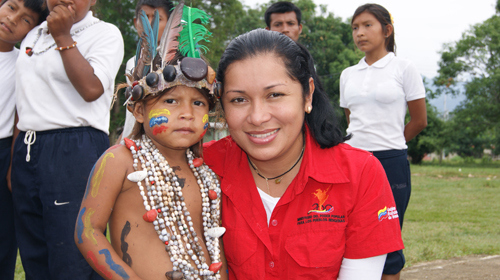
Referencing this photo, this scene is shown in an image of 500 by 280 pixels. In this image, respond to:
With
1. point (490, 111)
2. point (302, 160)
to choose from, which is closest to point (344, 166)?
point (302, 160)

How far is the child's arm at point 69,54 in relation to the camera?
2.64 meters

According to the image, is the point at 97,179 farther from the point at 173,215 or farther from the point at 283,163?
the point at 283,163

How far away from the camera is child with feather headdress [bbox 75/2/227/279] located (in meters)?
2.09

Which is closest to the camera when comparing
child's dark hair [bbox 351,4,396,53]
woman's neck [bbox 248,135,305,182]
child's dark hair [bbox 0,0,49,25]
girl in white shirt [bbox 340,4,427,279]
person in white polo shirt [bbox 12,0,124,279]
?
woman's neck [bbox 248,135,305,182]

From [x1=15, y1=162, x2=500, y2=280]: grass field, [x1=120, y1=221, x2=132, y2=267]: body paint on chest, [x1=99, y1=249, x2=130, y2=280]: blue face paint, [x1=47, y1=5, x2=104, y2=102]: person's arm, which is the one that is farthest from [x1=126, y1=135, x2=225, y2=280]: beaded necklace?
[x1=15, y1=162, x2=500, y2=280]: grass field

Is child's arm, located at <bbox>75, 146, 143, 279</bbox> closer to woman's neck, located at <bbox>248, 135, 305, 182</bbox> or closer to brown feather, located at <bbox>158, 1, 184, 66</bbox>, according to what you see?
brown feather, located at <bbox>158, 1, 184, 66</bbox>

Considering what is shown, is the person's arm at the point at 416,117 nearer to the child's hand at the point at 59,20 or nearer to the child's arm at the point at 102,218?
the child's arm at the point at 102,218

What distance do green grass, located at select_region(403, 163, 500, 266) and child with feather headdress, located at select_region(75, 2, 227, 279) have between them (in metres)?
3.71

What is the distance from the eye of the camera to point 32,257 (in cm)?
284

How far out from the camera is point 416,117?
414 centimetres

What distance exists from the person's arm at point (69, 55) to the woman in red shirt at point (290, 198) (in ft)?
2.96

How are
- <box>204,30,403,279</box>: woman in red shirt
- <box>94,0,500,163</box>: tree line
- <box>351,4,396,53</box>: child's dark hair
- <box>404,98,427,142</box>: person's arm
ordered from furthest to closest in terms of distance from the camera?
<box>94,0,500,163</box>: tree line < <box>351,4,396,53</box>: child's dark hair < <box>404,98,427,142</box>: person's arm < <box>204,30,403,279</box>: woman in red shirt

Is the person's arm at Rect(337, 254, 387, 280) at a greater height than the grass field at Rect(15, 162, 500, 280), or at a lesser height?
greater

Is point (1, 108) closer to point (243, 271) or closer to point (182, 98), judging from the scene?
point (182, 98)
